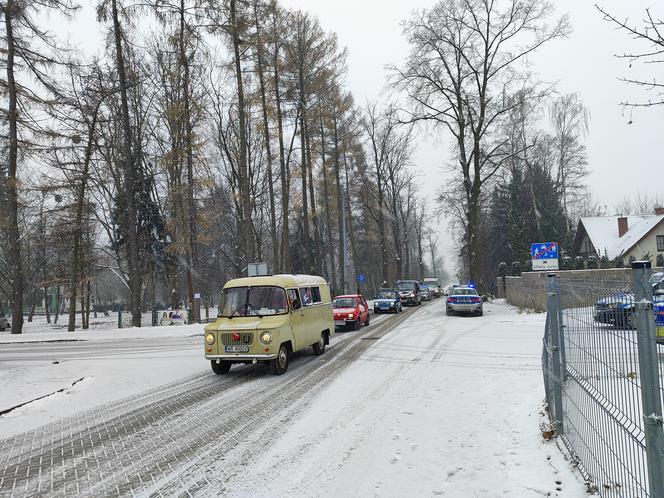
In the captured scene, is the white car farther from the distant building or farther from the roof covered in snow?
the roof covered in snow

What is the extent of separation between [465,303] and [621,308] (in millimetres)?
23269

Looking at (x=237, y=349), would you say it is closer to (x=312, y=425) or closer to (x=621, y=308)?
(x=312, y=425)

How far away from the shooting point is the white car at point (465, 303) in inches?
1020

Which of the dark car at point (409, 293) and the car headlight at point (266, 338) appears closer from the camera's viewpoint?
the car headlight at point (266, 338)

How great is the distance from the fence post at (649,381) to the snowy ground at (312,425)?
69.9 inches

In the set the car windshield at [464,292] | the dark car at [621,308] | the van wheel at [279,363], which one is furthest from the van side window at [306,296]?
the car windshield at [464,292]

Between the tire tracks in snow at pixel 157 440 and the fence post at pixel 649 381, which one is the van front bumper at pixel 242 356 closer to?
the tire tracks in snow at pixel 157 440

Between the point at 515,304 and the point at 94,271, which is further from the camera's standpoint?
the point at 94,271

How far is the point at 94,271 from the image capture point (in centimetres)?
3569

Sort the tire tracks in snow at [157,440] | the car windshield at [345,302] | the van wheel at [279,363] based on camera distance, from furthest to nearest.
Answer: the car windshield at [345,302], the van wheel at [279,363], the tire tracks in snow at [157,440]

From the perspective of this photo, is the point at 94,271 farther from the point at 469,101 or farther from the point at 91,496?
the point at 91,496

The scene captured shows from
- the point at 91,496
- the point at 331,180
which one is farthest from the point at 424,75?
the point at 91,496

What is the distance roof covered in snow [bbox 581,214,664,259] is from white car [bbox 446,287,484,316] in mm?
22617

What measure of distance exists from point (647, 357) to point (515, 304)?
100ft
